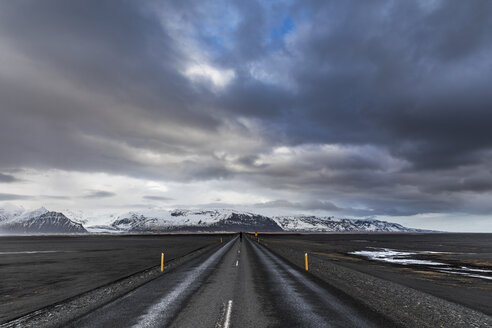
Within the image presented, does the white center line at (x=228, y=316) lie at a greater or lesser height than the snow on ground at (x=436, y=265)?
greater

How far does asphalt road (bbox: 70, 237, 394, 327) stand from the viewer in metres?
9.49

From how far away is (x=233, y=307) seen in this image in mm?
11406

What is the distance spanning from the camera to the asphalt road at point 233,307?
31.1 feet

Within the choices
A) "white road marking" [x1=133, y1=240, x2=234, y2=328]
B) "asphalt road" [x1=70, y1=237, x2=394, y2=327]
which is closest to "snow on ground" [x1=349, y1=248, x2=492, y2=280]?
"asphalt road" [x1=70, y1=237, x2=394, y2=327]

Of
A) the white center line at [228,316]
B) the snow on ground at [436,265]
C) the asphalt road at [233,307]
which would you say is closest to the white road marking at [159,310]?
the asphalt road at [233,307]

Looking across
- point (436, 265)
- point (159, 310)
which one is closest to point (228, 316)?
point (159, 310)

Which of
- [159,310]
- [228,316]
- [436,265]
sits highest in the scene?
[228,316]

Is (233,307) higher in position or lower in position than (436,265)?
higher

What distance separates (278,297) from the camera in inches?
520

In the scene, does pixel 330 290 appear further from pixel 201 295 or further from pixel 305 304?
pixel 201 295

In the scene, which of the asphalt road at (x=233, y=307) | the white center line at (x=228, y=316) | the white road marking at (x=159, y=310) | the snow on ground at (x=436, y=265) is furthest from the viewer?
the snow on ground at (x=436, y=265)

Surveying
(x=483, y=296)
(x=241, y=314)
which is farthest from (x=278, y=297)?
(x=483, y=296)

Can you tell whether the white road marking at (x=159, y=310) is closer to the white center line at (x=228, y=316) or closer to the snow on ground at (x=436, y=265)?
the white center line at (x=228, y=316)

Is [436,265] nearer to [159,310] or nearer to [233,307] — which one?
[233,307]
